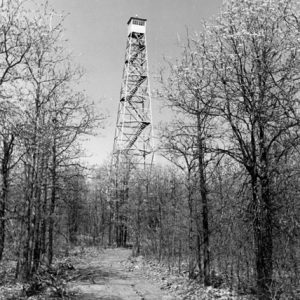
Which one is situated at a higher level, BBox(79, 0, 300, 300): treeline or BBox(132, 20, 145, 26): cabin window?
BBox(132, 20, 145, 26): cabin window

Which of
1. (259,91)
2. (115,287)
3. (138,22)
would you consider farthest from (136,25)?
(259,91)

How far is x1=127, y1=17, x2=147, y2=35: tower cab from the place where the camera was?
1287 inches

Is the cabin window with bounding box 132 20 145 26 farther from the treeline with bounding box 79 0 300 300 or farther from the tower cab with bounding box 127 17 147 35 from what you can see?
the treeline with bounding box 79 0 300 300

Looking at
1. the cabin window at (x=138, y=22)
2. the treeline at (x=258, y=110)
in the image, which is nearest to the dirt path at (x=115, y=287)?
the treeline at (x=258, y=110)

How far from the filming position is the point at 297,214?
7215 mm

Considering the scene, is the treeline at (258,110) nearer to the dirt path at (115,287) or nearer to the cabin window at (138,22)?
the dirt path at (115,287)

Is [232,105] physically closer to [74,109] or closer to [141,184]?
[74,109]

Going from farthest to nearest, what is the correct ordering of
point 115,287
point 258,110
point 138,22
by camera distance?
1. point 138,22
2. point 115,287
3. point 258,110

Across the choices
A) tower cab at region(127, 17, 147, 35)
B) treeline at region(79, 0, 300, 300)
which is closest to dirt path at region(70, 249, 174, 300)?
treeline at region(79, 0, 300, 300)

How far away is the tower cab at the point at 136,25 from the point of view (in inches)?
1287

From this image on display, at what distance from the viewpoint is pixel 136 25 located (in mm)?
32938

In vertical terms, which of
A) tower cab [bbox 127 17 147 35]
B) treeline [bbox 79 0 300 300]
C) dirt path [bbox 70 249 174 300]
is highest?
tower cab [bbox 127 17 147 35]

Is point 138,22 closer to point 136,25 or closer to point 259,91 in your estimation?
point 136,25

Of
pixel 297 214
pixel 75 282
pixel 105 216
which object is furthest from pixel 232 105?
pixel 105 216
